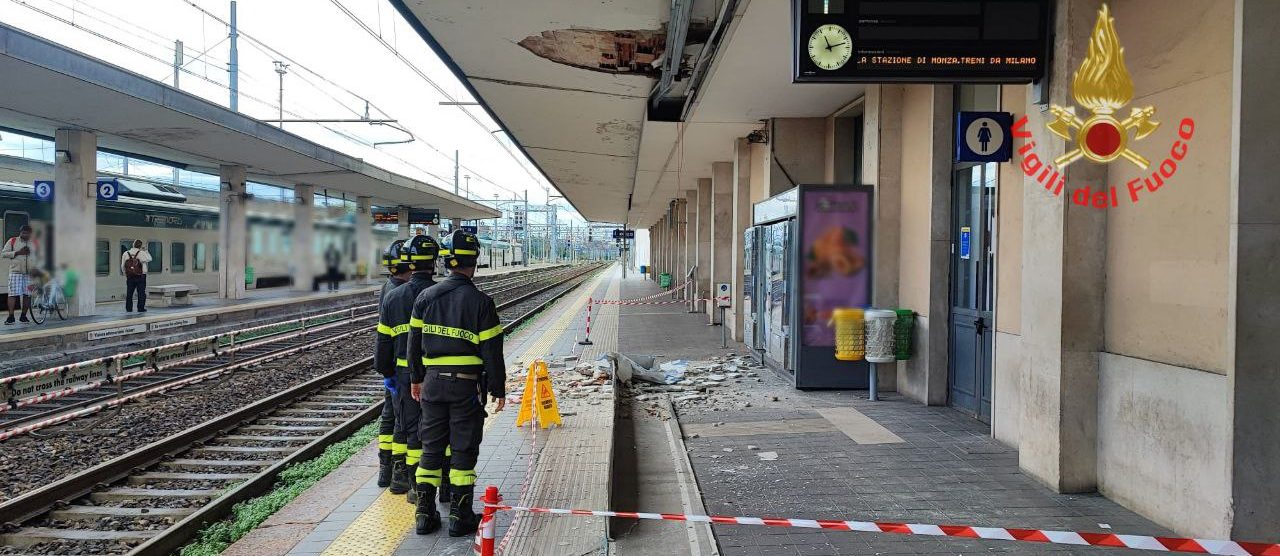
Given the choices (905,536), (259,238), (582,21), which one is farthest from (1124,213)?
(259,238)

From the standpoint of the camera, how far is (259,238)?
6.44m

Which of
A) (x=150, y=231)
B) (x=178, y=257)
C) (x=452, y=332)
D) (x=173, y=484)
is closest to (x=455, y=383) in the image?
(x=452, y=332)

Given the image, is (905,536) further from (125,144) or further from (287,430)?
(125,144)

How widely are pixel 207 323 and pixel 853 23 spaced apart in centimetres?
1790

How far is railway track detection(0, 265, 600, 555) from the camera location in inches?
200

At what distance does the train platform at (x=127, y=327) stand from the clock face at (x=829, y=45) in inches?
280

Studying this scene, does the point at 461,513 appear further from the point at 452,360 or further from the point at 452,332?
the point at 452,332

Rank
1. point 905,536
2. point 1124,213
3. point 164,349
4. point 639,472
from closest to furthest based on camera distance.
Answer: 1. point 905,536
2. point 1124,213
3. point 639,472
4. point 164,349

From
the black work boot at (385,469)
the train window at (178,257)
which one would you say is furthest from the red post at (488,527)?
the train window at (178,257)

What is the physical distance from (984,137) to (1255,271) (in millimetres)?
2956

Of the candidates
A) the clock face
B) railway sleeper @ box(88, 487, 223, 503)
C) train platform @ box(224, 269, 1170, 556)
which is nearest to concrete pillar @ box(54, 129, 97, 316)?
railway sleeper @ box(88, 487, 223, 503)

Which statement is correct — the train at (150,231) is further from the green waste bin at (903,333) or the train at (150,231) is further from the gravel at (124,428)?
the green waste bin at (903,333)

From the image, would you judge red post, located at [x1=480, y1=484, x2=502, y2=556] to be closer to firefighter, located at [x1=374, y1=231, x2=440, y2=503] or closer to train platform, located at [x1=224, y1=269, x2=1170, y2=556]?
train platform, located at [x1=224, y1=269, x2=1170, y2=556]

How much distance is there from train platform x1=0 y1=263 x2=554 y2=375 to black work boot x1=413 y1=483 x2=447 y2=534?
5.88 metres
